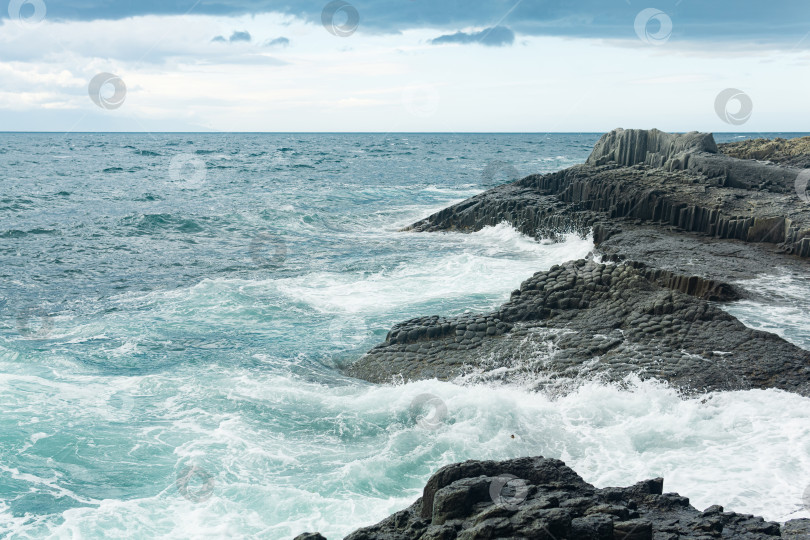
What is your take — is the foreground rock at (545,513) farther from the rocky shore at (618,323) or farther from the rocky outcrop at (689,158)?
the rocky outcrop at (689,158)

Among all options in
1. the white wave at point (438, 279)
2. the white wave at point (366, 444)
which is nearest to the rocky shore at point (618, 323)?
the white wave at point (366, 444)

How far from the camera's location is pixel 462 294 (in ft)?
59.5

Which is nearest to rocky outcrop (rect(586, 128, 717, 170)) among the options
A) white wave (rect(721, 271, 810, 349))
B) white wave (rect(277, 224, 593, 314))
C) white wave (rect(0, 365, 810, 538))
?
white wave (rect(277, 224, 593, 314))

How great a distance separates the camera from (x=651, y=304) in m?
13.5

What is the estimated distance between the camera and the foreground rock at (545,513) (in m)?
5.67

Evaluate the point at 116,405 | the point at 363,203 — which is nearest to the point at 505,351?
the point at 116,405

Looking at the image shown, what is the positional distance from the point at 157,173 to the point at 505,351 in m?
53.8

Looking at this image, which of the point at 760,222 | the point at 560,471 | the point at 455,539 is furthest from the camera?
the point at 760,222

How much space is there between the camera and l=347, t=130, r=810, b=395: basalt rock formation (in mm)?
11750

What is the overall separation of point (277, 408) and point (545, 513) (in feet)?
22.5

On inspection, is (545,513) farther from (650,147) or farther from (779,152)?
(779,152)

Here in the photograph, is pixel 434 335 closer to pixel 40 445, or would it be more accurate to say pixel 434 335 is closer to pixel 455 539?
pixel 40 445

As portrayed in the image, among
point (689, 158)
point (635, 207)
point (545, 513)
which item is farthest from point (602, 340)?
point (689, 158)

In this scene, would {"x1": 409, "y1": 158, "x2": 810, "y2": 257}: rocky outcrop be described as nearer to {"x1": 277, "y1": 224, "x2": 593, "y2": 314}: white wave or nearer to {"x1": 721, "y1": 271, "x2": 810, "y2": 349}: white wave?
{"x1": 277, "y1": 224, "x2": 593, "y2": 314}: white wave
